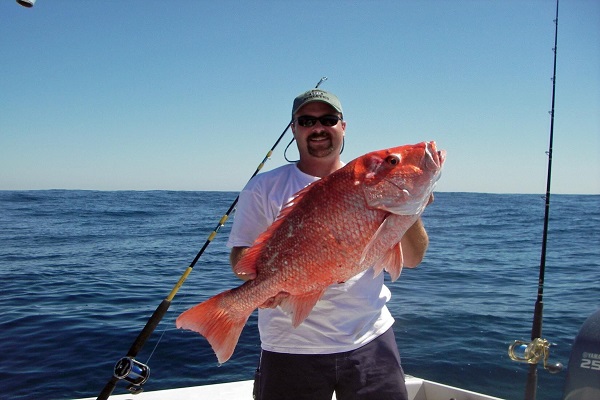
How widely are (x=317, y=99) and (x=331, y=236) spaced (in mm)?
986

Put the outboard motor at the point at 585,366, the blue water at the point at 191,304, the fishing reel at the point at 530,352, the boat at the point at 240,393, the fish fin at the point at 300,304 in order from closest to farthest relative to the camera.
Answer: the fish fin at the point at 300,304 → the outboard motor at the point at 585,366 → the fishing reel at the point at 530,352 → the boat at the point at 240,393 → the blue water at the point at 191,304

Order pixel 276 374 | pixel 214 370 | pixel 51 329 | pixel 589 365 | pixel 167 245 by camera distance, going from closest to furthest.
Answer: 1. pixel 276 374
2. pixel 589 365
3. pixel 214 370
4. pixel 51 329
5. pixel 167 245

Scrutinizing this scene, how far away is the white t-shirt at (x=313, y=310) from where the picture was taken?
254 cm

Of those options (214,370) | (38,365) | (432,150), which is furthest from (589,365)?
(38,365)

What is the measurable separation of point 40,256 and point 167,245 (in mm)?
4108

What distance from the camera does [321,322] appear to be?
8.36ft

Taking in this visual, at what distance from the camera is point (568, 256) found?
14727 mm

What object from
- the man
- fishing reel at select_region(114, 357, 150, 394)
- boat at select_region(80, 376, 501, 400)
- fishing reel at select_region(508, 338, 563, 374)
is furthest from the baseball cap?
boat at select_region(80, 376, 501, 400)

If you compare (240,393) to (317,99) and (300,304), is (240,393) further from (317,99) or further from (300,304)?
(317,99)

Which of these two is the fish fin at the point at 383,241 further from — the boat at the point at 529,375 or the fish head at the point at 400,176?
the boat at the point at 529,375

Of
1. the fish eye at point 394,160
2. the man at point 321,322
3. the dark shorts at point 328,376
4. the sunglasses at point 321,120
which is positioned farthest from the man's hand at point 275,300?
the sunglasses at point 321,120

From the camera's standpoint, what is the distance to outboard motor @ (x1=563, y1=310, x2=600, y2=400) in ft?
9.74

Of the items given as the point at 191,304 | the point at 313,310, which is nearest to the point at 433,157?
the point at 313,310

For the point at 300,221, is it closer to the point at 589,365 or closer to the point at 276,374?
the point at 276,374
